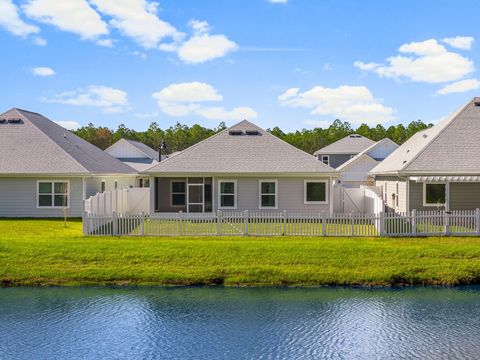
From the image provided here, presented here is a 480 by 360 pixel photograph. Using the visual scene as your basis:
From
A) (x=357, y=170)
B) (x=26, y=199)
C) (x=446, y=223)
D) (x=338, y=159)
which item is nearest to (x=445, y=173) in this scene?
(x=446, y=223)

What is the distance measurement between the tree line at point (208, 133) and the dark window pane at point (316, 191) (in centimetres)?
8661

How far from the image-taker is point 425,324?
14172 mm

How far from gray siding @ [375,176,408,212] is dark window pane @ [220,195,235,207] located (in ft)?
29.9

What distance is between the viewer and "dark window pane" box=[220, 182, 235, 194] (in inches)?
1148

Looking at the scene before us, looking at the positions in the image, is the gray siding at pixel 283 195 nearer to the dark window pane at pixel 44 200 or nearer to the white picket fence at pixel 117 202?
the white picket fence at pixel 117 202

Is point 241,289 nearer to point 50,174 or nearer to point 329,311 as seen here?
point 329,311

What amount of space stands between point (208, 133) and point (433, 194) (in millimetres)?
99632

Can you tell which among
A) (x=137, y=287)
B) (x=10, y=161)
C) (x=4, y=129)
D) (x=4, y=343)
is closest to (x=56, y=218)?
(x=10, y=161)

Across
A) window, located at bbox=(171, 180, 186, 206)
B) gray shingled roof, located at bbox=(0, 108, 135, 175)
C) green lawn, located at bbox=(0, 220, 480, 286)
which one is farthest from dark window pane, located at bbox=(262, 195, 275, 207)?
gray shingled roof, located at bbox=(0, 108, 135, 175)

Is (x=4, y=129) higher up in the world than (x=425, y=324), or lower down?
higher up

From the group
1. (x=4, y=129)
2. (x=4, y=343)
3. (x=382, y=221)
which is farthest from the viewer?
(x=4, y=129)

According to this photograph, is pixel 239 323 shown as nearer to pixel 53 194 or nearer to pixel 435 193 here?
pixel 435 193

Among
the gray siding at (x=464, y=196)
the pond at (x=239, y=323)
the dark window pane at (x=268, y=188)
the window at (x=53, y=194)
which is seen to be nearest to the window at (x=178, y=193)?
the dark window pane at (x=268, y=188)

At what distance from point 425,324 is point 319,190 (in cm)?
1508
